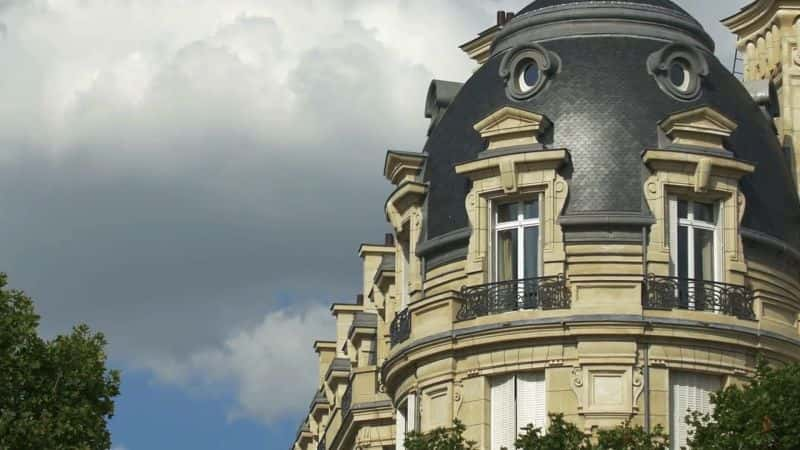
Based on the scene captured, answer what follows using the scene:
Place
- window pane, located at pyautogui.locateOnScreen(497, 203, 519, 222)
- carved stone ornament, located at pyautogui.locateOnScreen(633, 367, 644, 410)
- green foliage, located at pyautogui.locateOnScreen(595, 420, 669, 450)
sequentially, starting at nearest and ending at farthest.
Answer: green foliage, located at pyautogui.locateOnScreen(595, 420, 669, 450) → carved stone ornament, located at pyautogui.locateOnScreen(633, 367, 644, 410) → window pane, located at pyautogui.locateOnScreen(497, 203, 519, 222)

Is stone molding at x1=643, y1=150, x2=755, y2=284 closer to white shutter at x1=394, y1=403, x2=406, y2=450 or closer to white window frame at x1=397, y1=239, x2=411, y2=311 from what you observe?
white window frame at x1=397, y1=239, x2=411, y2=311

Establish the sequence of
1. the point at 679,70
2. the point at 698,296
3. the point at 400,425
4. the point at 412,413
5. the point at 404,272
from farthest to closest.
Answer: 1. the point at 404,272
2. the point at 400,425
3. the point at 679,70
4. the point at 412,413
5. the point at 698,296

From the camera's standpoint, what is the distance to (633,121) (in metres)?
53.2

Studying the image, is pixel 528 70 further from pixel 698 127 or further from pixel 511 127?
pixel 698 127

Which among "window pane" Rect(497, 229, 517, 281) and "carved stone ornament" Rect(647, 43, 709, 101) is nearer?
"window pane" Rect(497, 229, 517, 281)

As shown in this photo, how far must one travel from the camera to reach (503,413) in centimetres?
5203

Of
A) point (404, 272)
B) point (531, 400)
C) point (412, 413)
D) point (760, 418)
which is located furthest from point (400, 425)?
point (760, 418)

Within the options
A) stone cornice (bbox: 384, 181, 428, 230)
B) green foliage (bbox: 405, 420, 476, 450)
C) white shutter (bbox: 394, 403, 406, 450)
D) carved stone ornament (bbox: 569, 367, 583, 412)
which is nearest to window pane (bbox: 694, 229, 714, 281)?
carved stone ornament (bbox: 569, 367, 583, 412)

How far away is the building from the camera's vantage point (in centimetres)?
5131

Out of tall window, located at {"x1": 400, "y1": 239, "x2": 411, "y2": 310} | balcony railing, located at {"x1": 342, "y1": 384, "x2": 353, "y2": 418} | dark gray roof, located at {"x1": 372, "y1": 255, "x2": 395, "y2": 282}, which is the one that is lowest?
balcony railing, located at {"x1": 342, "y1": 384, "x2": 353, "y2": 418}

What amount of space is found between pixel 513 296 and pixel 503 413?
2.49 metres

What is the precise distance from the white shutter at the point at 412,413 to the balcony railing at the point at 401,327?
4.49ft

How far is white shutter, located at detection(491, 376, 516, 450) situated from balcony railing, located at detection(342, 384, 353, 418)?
422 inches

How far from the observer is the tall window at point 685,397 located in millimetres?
51281
